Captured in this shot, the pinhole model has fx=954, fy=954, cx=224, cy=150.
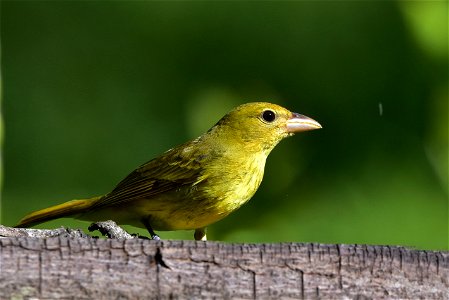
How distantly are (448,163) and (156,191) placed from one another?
4.61 feet

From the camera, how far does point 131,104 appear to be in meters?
5.04

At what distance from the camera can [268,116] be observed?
15.8ft

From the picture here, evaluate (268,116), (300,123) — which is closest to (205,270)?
(300,123)

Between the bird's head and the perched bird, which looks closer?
the perched bird

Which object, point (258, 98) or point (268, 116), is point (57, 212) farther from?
point (258, 98)

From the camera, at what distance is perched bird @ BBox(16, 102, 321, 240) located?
436cm

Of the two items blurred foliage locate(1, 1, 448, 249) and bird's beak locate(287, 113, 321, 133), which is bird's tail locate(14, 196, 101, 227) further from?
bird's beak locate(287, 113, 321, 133)

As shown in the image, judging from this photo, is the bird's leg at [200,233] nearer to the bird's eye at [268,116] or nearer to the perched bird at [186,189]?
the perched bird at [186,189]

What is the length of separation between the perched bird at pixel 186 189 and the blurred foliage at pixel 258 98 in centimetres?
25

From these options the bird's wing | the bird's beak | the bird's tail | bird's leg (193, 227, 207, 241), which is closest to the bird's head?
the bird's beak

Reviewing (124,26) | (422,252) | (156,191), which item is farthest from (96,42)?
(422,252)

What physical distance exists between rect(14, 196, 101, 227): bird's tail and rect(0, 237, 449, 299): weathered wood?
2.08 meters

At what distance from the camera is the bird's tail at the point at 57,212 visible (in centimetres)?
413

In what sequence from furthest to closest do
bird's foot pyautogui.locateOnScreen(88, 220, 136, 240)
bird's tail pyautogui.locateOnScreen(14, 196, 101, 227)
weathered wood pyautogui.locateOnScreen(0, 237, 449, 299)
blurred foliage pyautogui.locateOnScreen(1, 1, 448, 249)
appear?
1. blurred foliage pyautogui.locateOnScreen(1, 1, 448, 249)
2. bird's tail pyautogui.locateOnScreen(14, 196, 101, 227)
3. bird's foot pyautogui.locateOnScreen(88, 220, 136, 240)
4. weathered wood pyautogui.locateOnScreen(0, 237, 449, 299)
